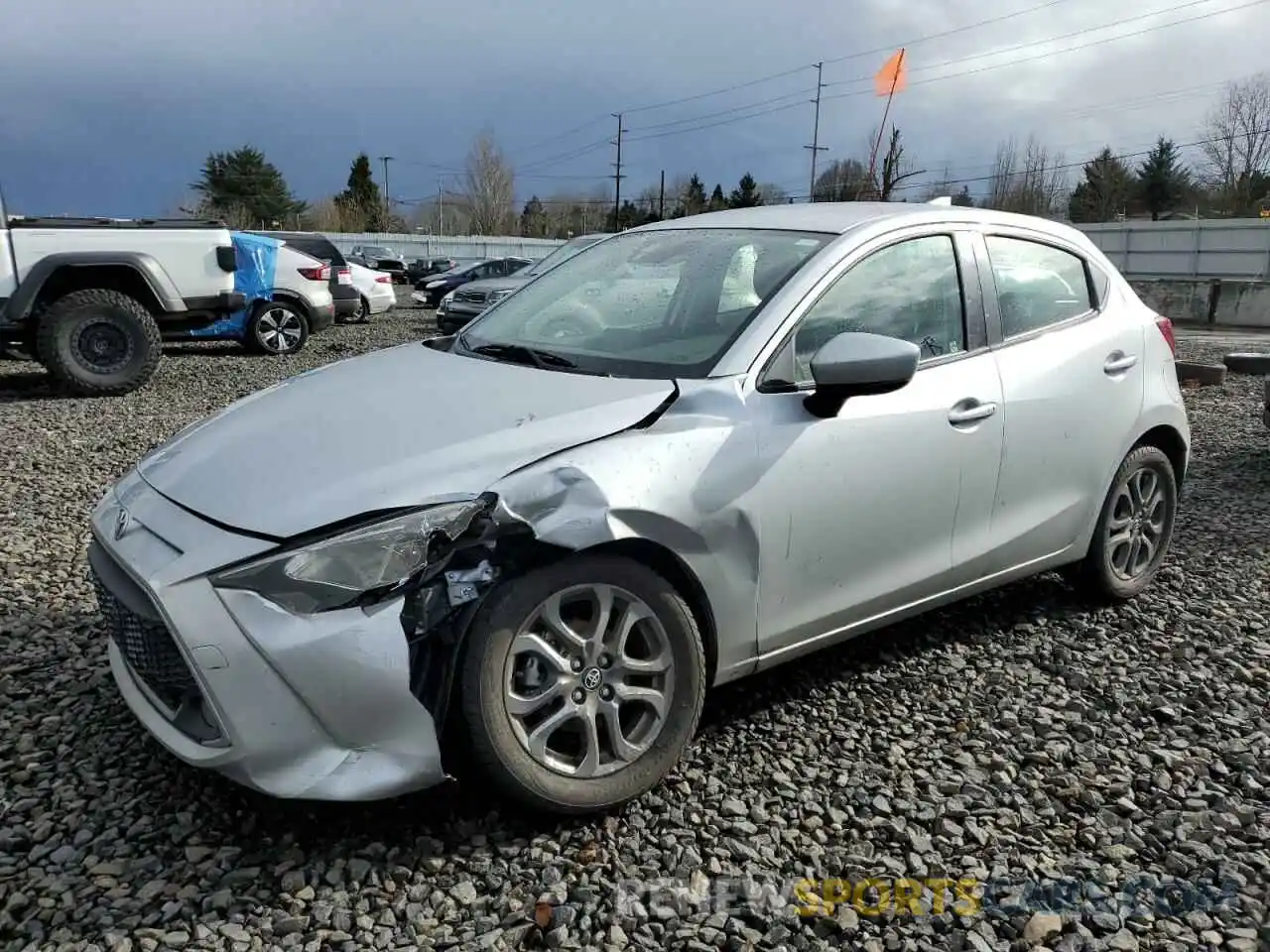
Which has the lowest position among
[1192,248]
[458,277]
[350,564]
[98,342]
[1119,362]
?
[350,564]

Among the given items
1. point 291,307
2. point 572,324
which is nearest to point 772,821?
point 572,324

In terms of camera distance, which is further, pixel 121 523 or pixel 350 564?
pixel 121 523

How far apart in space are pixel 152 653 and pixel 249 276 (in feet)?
32.4

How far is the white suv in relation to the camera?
38.9ft

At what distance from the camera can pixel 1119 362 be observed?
3.87 m

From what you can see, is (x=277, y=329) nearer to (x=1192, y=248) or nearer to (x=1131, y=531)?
(x=1131, y=531)

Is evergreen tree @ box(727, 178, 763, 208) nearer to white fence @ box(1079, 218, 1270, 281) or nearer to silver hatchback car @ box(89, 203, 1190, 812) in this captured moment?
white fence @ box(1079, 218, 1270, 281)

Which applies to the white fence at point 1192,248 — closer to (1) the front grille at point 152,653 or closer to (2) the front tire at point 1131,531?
(2) the front tire at point 1131,531

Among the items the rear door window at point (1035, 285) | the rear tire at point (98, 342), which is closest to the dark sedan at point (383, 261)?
the rear tire at point (98, 342)

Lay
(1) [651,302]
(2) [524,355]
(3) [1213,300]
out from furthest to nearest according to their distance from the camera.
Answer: (3) [1213,300] < (1) [651,302] < (2) [524,355]

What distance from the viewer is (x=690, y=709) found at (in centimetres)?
268

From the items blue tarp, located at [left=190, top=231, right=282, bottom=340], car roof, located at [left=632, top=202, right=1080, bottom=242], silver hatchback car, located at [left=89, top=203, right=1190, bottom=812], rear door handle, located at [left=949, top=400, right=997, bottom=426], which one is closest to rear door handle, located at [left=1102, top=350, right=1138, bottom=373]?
silver hatchback car, located at [left=89, top=203, right=1190, bottom=812]

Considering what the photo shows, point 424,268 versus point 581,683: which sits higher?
point 424,268

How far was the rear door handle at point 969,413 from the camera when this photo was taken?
10.5 feet
